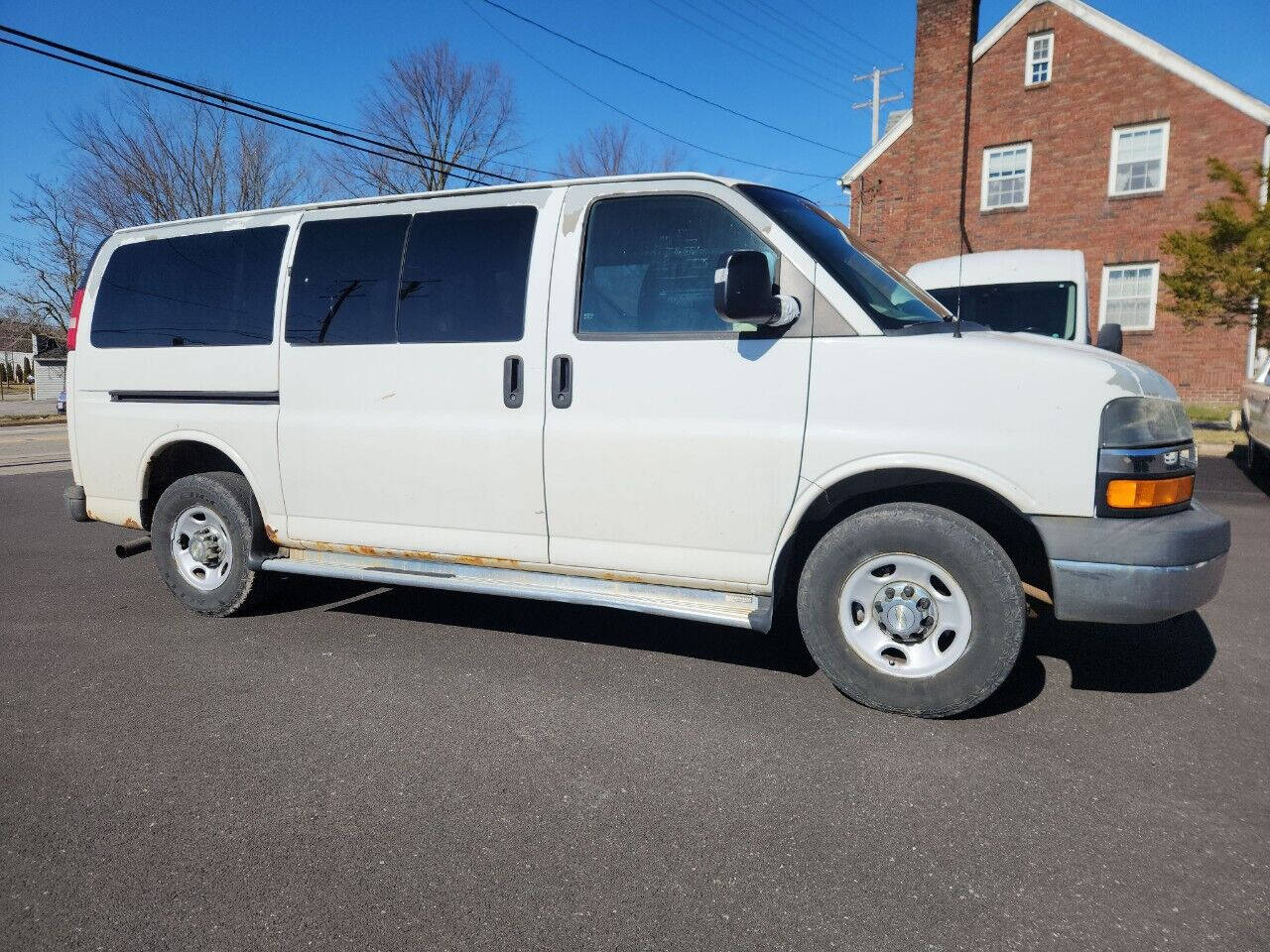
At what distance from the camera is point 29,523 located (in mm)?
8070

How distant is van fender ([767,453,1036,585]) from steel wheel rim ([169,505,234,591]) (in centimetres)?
311

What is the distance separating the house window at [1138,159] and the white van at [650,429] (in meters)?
20.5

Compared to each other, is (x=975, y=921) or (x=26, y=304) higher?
(x=26, y=304)

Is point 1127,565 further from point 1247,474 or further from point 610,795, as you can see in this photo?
point 1247,474

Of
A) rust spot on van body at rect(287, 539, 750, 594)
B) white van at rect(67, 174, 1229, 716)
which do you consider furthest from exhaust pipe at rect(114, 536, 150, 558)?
rust spot on van body at rect(287, 539, 750, 594)

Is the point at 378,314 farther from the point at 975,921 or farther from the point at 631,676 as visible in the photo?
the point at 975,921

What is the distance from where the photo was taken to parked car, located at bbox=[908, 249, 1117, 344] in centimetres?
787

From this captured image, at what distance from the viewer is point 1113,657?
416 centimetres

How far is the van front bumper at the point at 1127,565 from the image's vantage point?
120 inches

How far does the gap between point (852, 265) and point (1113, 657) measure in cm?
225

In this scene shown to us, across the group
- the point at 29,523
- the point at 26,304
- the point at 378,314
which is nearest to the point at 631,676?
the point at 378,314

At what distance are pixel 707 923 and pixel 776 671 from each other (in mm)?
1872

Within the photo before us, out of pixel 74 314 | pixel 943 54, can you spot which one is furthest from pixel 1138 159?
pixel 74 314

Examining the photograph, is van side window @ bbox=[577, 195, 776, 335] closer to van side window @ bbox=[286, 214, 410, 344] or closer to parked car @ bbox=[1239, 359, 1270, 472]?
van side window @ bbox=[286, 214, 410, 344]
